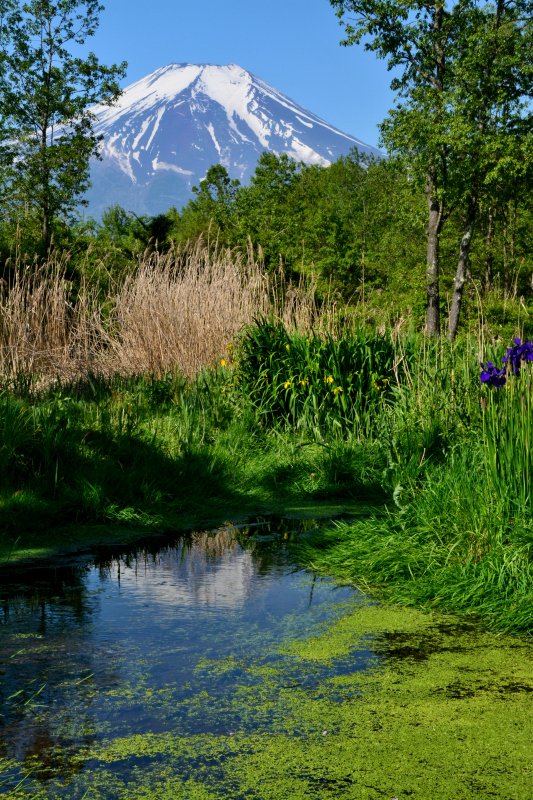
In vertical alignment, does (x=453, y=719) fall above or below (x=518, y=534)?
below

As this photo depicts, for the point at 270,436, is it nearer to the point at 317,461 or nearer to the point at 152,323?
the point at 317,461

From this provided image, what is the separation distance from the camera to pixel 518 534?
3211 mm

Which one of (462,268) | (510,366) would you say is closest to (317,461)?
(510,366)

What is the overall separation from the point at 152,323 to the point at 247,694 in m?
6.69

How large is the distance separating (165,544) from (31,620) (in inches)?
55.9

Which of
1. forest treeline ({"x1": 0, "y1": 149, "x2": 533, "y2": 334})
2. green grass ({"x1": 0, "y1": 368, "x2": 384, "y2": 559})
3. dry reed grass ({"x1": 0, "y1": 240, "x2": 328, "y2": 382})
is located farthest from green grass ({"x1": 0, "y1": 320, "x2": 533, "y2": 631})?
forest treeline ({"x1": 0, "y1": 149, "x2": 533, "y2": 334})

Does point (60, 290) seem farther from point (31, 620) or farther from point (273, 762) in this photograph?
point (273, 762)

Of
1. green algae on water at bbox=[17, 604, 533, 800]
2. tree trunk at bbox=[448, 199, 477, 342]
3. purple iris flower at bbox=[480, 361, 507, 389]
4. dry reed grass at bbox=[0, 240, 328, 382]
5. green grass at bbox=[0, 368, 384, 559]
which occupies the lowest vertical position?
green algae on water at bbox=[17, 604, 533, 800]

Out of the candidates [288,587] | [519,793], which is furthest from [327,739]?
[288,587]

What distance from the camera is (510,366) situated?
388cm

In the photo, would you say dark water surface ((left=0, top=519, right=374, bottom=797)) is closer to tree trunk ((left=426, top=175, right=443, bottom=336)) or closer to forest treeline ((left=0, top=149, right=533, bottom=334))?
forest treeline ((left=0, top=149, right=533, bottom=334))

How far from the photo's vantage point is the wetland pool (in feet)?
5.90

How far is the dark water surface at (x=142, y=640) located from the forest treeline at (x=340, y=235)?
5.80 m

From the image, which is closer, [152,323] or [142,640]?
[142,640]
